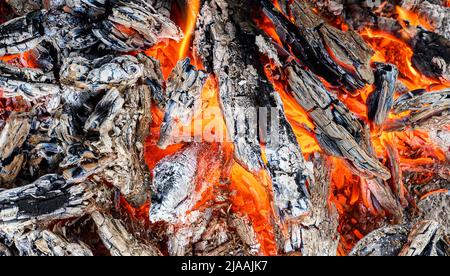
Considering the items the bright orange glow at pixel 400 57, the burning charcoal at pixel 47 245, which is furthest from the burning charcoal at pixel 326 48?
the burning charcoal at pixel 47 245

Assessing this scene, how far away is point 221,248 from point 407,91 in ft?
4.12

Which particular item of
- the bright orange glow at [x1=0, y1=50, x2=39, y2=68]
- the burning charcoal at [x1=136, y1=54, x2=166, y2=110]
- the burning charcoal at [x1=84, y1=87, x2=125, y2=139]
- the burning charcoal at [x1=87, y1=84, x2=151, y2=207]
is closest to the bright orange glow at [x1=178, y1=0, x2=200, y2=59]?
the burning charcoal at [x1=136, y1=54, x2=166, y2=110]

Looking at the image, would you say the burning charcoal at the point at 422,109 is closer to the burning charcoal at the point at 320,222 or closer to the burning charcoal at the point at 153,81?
the burning charcoal at the point at 320,222

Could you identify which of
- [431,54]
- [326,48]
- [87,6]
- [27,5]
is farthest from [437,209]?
[27,5]

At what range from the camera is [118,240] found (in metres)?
1.86

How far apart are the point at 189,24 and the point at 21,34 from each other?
2.78ft

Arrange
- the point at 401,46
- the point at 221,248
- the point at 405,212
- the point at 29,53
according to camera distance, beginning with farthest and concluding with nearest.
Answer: the point at 401,46 → the point at 29,53 → the point at 405,212 → the point at 221,248

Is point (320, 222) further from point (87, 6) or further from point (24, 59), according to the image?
point (24, 59)

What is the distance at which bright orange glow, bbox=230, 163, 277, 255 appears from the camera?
203cm

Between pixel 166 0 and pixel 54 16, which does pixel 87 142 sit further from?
pixel 166 0

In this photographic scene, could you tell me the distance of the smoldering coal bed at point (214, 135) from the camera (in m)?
1.90

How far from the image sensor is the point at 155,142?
7.15 feet

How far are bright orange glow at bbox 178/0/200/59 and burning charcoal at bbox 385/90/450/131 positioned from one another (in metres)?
1.10

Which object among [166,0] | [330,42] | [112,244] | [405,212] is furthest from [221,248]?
[166,0]
